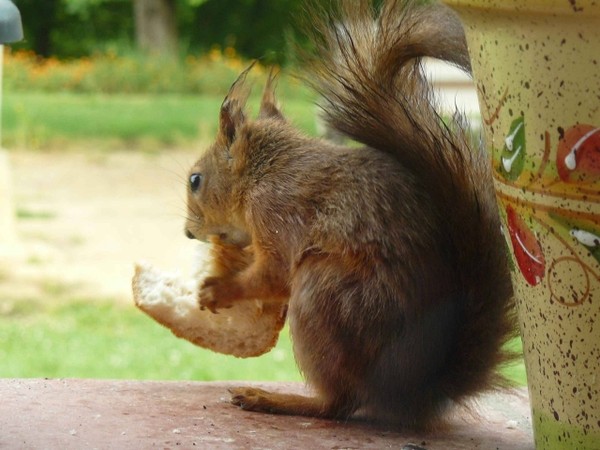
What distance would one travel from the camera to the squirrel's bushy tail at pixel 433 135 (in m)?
1.29

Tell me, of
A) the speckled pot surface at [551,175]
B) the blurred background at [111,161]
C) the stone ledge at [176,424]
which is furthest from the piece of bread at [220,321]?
the speckled pot surface at [551,175]

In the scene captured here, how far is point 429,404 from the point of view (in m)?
1.33

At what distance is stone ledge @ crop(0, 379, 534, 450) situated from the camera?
1253 millimetres

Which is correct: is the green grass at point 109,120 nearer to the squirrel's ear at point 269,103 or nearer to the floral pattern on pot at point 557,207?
the squirrel's ear at point 269,103

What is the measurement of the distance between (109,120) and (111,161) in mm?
755

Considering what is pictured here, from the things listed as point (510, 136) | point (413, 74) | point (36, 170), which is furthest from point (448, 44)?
point (36, 170)

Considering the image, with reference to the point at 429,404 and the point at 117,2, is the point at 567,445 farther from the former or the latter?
the point at 117,2

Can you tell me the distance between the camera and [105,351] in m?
3.36

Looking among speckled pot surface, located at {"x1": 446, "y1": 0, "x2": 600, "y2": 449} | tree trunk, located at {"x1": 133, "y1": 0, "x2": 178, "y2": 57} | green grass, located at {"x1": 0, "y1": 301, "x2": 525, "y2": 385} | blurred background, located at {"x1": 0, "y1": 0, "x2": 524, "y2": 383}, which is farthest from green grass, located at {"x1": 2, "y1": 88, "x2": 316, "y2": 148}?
speckled pot surface, located at {"x1": 446, "y1": 0, "x2": 600, "y2": 449}

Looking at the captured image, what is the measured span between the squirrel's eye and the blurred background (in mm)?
59

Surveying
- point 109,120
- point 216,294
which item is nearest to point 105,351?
point 216,294

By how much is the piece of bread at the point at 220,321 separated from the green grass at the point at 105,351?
51.6 inches

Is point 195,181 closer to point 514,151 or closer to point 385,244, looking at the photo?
point 385,244

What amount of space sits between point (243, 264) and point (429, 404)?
0.32 m
